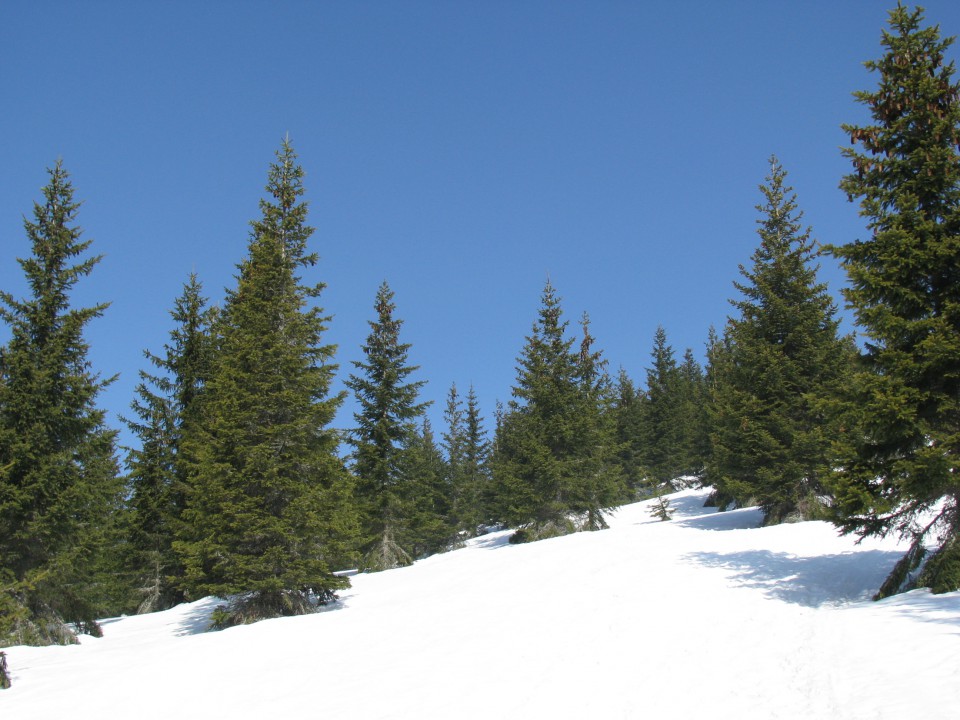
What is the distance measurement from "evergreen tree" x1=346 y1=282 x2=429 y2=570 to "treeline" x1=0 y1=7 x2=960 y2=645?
0.12 m

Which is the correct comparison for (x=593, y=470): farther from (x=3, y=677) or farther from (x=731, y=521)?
(x=3, y=677)

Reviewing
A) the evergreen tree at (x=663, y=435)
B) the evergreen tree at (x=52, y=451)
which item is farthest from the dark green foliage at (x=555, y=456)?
the evergreen tree at (x=663, y=435)

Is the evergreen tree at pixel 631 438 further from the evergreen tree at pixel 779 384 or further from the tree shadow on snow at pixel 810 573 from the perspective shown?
the tree shadow on snow at pixel 810 573

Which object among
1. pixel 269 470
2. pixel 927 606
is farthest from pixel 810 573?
pixel 269 470

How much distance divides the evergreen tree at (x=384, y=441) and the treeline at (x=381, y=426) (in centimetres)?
12

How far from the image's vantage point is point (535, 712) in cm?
807

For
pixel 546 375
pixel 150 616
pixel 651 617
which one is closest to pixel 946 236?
pixel 651 617

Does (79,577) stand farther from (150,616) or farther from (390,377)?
(390,377)

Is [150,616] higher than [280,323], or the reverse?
[280,323]

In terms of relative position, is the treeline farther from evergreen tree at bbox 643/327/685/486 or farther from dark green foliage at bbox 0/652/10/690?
evergreen tree at bbox 643/327/685/486

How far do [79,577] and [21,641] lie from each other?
2.99 m

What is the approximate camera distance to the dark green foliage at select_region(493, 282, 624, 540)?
31.0 m

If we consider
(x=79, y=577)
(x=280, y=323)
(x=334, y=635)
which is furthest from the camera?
(x=280, y=323)

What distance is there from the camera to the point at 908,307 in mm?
11711
